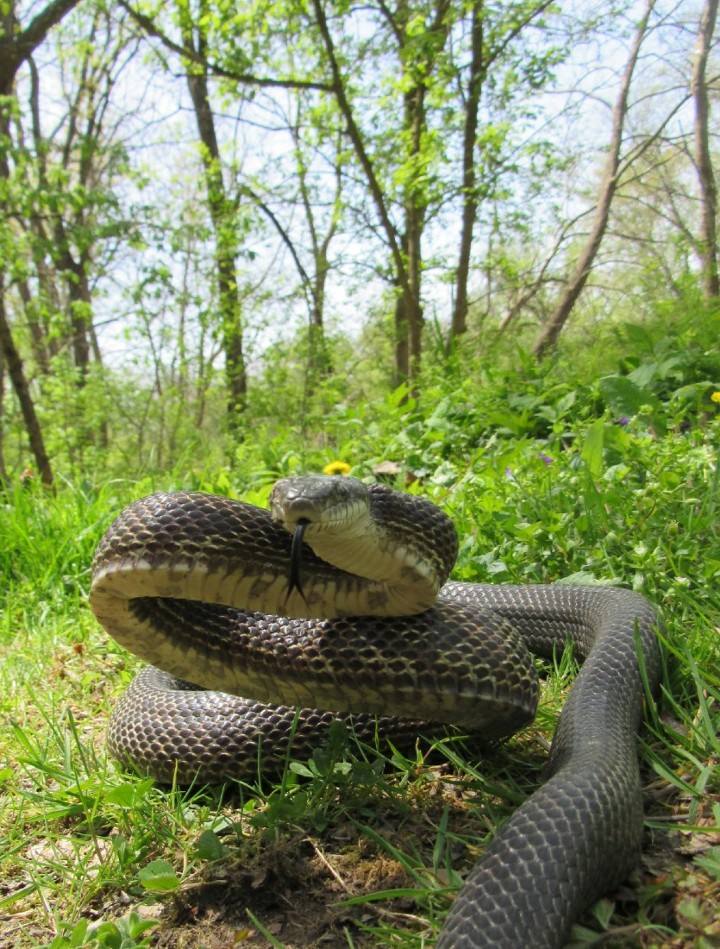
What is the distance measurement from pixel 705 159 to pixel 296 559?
8895 millimetres

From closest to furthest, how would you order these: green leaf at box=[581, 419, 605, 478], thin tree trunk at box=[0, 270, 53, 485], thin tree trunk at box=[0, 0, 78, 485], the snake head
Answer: the snake head → green leaf at box=[581, 419, 605, 478] → thin tree trunk at box=[0, 0, 78, 485] → thin tree trunk at box=[0, 270, 53, 485]

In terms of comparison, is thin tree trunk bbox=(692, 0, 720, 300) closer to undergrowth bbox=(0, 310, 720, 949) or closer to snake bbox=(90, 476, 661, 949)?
undergrowth bbox=(0, 310, 720, 949)

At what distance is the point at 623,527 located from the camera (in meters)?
3.21

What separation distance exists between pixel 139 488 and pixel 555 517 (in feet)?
12.6

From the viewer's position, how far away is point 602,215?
28.8 feet

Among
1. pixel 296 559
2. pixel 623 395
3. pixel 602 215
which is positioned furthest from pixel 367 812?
pixel 602 215

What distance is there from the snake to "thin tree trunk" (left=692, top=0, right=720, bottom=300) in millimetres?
6707

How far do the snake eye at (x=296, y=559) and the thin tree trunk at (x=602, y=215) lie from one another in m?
6.61

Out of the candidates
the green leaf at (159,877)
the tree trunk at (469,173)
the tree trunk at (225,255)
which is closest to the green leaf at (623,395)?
the tree trunk at (469,173)

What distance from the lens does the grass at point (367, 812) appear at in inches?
63.3

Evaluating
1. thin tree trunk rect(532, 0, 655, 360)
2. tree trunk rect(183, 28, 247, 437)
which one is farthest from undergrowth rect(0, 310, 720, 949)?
tree trunk rect(183, 28, 247, 437)

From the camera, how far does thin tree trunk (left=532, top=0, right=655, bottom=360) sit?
8.34m

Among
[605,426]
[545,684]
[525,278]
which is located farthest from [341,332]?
[545,684]

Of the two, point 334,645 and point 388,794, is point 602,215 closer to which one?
point 334,645
